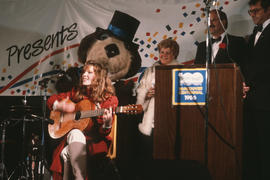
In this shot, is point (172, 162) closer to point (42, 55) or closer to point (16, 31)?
point (42, 55)

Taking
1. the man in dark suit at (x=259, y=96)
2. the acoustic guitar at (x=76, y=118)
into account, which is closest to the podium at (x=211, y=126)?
the man in dark suit at (x=259, y=96)

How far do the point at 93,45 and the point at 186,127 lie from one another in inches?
95.9

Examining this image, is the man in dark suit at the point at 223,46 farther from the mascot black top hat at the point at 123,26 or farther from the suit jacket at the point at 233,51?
the mascot black top hat at the point at 123,26

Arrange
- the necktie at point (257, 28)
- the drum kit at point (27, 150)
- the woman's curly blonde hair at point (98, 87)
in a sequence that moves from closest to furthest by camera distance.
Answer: the necktie at point (257, 28) < the drum kit at point (27, 150) < the woman's curly blonde hair at point (98, 87)

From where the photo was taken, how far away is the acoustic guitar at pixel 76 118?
381 cm

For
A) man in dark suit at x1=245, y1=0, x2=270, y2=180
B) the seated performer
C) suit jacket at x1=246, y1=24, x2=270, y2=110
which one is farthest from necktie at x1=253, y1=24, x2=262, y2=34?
the seated performer

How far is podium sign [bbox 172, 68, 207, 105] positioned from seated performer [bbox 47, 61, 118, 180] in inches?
70.7

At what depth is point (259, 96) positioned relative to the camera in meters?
2.76

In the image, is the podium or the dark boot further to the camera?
the dark boot

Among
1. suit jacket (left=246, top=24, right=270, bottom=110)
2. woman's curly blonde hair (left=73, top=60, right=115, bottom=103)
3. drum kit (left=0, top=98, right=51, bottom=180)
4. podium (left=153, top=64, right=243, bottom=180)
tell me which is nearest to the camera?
podium (left=153, top=64, right=243, bottom=180)

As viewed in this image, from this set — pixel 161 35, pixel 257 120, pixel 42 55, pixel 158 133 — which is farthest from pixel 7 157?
pixel 257 120

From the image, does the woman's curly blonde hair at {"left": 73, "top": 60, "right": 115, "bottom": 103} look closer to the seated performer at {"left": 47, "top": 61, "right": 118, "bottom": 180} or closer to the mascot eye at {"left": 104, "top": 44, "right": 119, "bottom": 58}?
the seated performer at {"left": 47, "top": 61, "right": 118, "bottom": 180}

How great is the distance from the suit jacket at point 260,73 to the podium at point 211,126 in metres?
0.74

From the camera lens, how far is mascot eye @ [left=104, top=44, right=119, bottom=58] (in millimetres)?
Result: 4047
